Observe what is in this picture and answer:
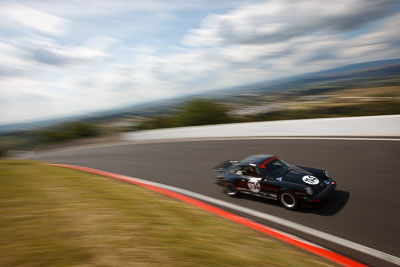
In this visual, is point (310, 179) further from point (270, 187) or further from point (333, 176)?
point (333, 176)

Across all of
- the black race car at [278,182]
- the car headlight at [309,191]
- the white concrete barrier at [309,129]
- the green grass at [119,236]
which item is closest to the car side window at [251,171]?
the black race car at [278,182]

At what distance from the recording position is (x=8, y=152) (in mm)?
26828

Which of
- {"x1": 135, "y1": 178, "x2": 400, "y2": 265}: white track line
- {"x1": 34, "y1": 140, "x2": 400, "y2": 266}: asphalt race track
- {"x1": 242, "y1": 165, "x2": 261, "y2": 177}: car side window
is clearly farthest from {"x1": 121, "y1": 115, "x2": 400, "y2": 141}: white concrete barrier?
{"x1": 135, "y1": 178, "x2": 400, "y2": 265}: white track line

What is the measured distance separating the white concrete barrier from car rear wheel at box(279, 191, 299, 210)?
7.30 m

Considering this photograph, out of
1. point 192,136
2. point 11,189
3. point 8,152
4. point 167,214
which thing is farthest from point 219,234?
point 8,152

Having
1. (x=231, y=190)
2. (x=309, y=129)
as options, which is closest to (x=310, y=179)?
(x=231, y=190)

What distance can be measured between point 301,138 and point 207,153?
4.77 metres

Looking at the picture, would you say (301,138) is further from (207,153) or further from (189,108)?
(189,108)

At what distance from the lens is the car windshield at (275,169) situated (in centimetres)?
612

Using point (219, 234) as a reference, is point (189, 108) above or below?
above

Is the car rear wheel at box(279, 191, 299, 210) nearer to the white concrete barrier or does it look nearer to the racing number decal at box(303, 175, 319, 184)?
the racing number decal at box(303, 175, 319, 184)

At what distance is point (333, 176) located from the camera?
7102 mm

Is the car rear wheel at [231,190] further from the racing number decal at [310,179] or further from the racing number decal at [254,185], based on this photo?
the racing number decal at [310,179]

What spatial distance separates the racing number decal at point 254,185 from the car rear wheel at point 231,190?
49cm
